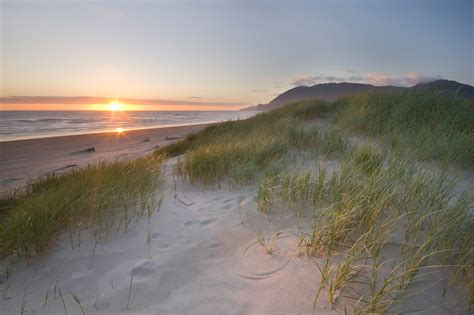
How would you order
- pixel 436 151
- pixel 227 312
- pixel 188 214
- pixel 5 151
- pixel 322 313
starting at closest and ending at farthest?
pixel 322 313 → pixel 227 312 → pixel 188 214 → pixel 436 151 → pixel 5 151

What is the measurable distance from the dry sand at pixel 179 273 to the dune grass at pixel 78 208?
0.17m

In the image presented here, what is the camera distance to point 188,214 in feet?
10.8

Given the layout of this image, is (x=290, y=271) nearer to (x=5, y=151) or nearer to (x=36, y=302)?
(x=36, y=302)

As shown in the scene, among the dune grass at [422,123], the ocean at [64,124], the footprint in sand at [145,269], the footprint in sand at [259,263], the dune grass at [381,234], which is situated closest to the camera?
the dune grass at [381,234]

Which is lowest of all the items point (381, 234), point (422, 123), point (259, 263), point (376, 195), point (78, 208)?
point (259, 263)

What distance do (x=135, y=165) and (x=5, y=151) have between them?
27.3 feet

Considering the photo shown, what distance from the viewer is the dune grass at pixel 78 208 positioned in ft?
8.00

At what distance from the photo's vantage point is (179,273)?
214cm

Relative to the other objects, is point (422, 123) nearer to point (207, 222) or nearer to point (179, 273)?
point (207, 222)

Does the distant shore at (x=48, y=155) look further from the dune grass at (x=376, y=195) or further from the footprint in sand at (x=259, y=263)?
the footprint in sand at (x=259, y=263)

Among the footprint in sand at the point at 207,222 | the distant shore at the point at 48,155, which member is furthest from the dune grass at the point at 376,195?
the distant shore at the point at 48,155

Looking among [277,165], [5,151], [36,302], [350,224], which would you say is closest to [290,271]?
[350,224]

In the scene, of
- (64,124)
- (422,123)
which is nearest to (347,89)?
(64,124)

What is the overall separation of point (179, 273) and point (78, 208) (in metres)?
1.70
